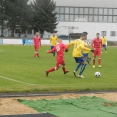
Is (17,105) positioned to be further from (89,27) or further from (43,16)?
(89,27)

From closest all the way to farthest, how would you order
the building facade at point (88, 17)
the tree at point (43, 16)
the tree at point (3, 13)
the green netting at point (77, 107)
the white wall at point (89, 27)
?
1. the green netting at point (77, 107)
2. the tree at point (3, 13)
3. the tree at point (43, 16)
4. the white wall at point (89, 27)
5. the building facade at point (88, 17)

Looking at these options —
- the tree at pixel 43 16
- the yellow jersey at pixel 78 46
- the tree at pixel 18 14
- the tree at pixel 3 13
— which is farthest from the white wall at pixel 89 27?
the yellow jersey at pixel 78 46

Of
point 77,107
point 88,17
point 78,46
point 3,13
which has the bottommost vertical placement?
point 77,107

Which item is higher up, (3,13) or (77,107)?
(3,13)

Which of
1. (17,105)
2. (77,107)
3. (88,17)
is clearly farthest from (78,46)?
(88,17)

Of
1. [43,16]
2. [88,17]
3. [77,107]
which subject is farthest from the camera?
[88,17]

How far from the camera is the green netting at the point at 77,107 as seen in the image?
10.1 m

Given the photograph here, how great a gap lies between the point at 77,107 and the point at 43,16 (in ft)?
232

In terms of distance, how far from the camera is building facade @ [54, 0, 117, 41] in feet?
298

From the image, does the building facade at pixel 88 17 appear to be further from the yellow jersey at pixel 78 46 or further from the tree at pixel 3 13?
the yellow jersey at pixel 78 46

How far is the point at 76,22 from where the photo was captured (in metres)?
91.1

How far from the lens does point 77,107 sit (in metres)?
11.0

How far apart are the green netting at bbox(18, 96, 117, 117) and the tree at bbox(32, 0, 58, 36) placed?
6941 cm

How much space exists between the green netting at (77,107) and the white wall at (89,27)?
77.8 metres
